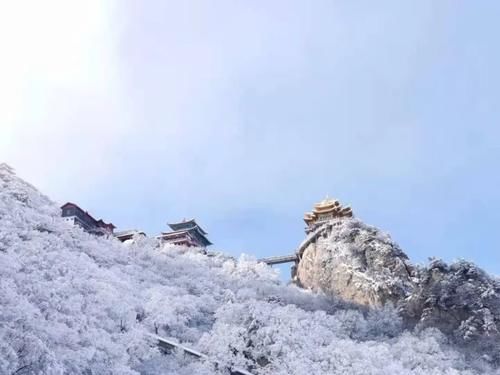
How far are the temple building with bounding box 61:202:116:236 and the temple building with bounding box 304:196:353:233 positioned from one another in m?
17.7

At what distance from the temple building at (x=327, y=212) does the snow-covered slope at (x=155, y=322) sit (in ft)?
33.4

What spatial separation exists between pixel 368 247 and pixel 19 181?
26.8 meters

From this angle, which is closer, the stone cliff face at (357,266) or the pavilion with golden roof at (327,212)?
the stone cliff face at (357,266)

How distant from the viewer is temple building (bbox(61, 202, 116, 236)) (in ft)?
163

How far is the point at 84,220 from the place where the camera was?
168 feet

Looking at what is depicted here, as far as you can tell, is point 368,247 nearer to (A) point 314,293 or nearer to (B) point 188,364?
(A) point 314,293

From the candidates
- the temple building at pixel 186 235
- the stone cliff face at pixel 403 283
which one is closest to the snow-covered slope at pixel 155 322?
the stone cliff face at pixel 403 283

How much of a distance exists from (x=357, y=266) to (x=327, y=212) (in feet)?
37.7

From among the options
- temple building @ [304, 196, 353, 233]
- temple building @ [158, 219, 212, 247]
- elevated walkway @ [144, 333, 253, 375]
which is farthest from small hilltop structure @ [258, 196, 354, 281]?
elevated walkway @ [144, 333, 253, 375]

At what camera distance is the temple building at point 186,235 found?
185 feet

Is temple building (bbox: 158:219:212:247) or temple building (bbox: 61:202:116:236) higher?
temple building (bbox: 158:219:212:247)

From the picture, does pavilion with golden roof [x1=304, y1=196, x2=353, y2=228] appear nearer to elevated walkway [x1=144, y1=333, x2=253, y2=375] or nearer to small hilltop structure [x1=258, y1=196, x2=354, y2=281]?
small hilltop structure [x1=258, y1=196, x2=354, y2=281]

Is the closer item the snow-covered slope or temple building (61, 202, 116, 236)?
the snow-covered slope

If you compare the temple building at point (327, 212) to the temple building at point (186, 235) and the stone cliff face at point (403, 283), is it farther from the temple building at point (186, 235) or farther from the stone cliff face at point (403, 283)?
the temple building at point (186, 235)
